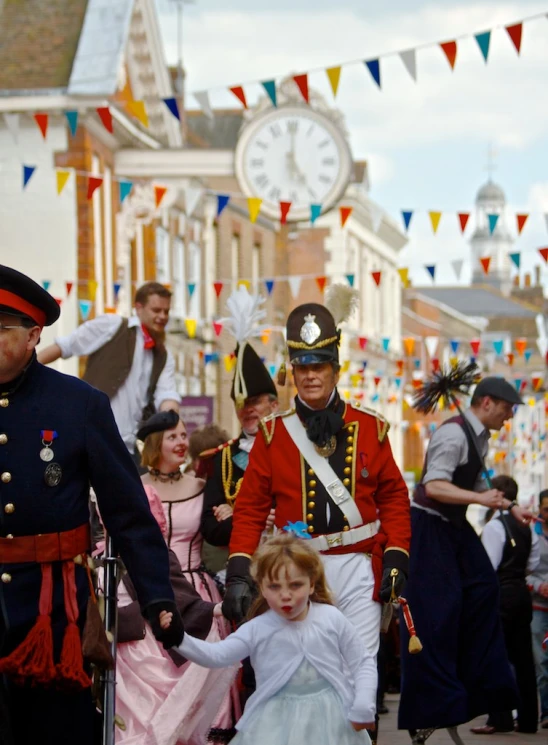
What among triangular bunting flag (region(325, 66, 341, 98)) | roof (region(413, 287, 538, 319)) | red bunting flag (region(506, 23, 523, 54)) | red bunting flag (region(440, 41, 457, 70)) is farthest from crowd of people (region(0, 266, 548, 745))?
roof (region(413, 287, 538, 319))

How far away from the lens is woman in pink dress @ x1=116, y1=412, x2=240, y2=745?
7754 millimetres

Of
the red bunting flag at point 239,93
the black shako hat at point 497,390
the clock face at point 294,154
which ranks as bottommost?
the black shako hat at point 497,390

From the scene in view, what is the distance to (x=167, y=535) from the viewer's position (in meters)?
8.36

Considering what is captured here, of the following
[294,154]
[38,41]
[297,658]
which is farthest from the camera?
[294,154]

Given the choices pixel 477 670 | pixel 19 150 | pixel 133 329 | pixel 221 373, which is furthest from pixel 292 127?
pixel 477 670

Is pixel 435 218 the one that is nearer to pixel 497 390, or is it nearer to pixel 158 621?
pixel 497 390

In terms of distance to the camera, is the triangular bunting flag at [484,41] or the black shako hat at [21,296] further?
the triangular bunting flag at [484,41]

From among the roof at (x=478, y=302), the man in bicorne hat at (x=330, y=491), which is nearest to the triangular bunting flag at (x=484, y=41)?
the man in bicorne hat at (x=330, y=491)

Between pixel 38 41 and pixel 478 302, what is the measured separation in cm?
7025

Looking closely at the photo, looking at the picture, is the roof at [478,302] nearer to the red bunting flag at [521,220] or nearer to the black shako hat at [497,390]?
the red bunting flag at [521,220]

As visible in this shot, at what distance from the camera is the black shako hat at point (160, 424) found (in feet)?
27.8

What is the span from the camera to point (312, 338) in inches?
279

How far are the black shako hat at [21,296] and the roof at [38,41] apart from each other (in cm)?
2044

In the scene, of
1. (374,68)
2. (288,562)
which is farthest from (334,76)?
(288,562)
